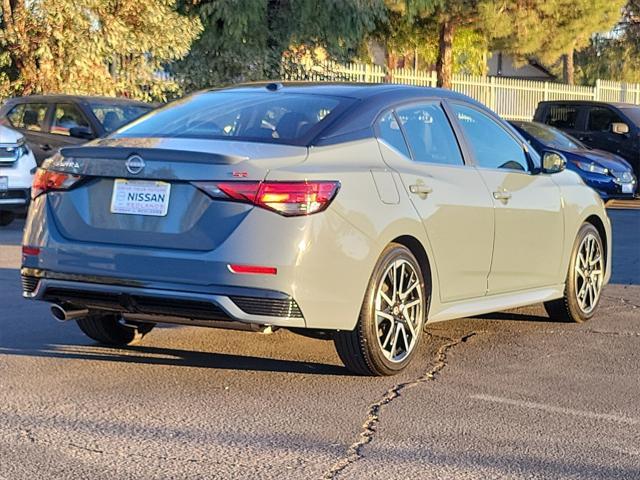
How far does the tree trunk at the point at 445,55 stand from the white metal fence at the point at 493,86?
10.2 inches

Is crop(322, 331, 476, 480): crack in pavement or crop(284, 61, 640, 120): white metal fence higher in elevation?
crop(284, 61, 640, 120): white metal fence

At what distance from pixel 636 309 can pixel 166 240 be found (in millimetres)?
4405

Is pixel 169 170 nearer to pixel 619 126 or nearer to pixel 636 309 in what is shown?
pixel 636 309

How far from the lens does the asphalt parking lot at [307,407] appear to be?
14.8 ft

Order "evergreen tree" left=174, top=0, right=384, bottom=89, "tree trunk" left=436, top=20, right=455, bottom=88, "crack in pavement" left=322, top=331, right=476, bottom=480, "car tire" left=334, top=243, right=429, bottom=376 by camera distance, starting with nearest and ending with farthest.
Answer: "crack in pavement" left=322, top=331, right=476, bottom=480, "car tire" left=334, top=243, right=429, bottom=376, "evergreen tree" left=174, top=0, right=384, bottom=89, "tree trunk" left=436, top=20, right=455, bottom=88

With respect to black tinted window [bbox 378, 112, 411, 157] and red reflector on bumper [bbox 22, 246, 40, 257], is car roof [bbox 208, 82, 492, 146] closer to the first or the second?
black tinted window [bbox 378, 112, 411, 157]

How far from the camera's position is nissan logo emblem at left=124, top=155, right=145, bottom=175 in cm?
563

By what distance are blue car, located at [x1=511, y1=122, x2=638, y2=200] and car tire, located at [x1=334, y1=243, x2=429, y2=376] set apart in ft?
38.0

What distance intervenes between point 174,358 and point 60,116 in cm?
979

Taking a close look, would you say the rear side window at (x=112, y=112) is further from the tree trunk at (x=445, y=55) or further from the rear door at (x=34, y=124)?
the tree trunk at (x=445, y=55)

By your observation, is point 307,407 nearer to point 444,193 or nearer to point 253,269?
point 253,269

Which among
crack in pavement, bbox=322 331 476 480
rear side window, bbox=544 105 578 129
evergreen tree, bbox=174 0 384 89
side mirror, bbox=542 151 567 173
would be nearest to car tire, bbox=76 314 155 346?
crack in pavement, bbox=322 331 476 480

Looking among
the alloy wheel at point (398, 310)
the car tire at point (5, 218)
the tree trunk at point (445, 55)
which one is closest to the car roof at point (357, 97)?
the alloy wheel at point (398, 310)

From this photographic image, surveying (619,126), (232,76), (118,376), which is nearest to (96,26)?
(232,76)
